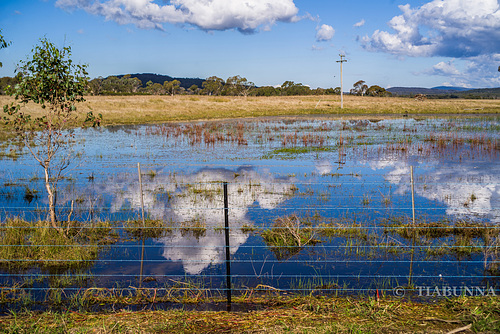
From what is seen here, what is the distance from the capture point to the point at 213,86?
134m

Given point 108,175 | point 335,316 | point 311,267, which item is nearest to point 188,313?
point 335,316

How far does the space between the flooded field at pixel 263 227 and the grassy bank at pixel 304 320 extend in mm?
1043

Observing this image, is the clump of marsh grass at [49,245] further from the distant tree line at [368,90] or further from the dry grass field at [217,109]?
→ the distant tree line at [368,90]

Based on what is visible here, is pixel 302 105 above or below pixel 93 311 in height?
above

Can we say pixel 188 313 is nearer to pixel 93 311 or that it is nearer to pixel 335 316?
pixel 93 311

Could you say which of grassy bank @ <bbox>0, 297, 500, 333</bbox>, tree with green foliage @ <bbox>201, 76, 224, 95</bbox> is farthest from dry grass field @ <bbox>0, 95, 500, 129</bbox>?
tree with green foliage @ <bbox>201, 76, 224, 95</bbox>

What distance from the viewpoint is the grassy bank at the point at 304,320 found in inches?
202

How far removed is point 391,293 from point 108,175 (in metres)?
13.6

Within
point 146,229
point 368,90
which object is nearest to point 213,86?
point 368,90

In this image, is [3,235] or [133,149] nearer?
[3,235]

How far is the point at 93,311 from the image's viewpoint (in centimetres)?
635

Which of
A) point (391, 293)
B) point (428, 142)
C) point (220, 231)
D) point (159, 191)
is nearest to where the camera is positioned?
point (391, 293)

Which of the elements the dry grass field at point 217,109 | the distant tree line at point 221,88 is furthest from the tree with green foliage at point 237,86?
the dry grass field at point 217,109

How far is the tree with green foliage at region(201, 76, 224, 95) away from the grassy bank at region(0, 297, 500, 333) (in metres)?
131
